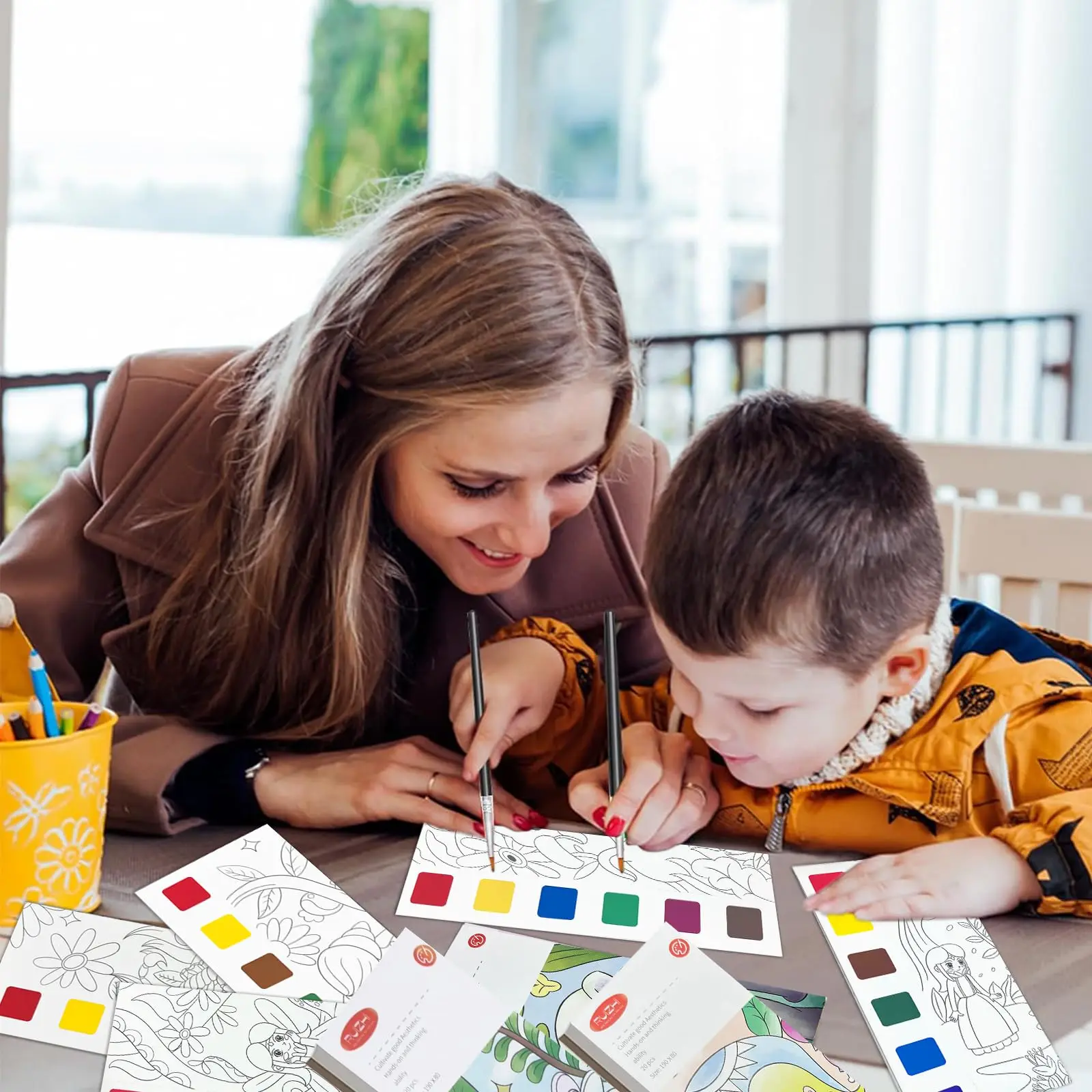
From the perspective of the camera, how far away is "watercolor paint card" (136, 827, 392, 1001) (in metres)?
0.74

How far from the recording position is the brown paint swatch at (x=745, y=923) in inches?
31.3

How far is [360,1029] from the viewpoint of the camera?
1.87ft

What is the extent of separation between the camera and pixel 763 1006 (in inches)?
24.4

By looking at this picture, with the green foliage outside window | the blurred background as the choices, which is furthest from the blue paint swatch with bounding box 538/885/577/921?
the green foliage outside window

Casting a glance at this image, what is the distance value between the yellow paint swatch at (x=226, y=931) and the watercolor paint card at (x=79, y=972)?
19mm

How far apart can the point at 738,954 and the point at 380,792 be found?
32 centimetres

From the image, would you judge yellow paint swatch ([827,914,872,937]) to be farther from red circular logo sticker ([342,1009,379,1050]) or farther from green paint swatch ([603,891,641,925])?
red circular logo sticker ([342,1009,379,1050])

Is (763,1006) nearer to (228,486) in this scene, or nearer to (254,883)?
(254,883)

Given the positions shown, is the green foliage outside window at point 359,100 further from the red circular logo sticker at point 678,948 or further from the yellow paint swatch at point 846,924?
the red circular logo sticker at point 678,948

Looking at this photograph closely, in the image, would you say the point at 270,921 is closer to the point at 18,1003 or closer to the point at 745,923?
the point at 18,1003

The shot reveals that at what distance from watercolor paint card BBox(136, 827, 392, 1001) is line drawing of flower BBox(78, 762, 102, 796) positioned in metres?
0.07

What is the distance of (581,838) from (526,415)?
0.34 meters

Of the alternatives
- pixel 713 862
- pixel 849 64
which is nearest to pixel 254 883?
pixel 713 862

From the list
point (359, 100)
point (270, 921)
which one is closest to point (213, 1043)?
point (270, 921)
